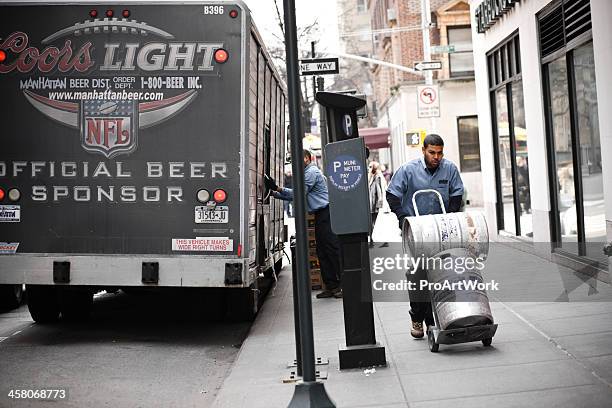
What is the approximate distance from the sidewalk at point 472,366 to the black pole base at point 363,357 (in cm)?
9

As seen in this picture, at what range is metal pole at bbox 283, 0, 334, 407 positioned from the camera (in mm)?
5438

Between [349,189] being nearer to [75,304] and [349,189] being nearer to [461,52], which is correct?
[75,304]

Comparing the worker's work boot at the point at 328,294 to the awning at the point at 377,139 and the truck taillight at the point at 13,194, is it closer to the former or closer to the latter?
the truck taillight at the point at 13,194

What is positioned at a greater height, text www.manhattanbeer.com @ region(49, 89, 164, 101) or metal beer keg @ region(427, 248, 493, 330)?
text www.manhattanbeer.com @ region(49, 89, 164, 101)

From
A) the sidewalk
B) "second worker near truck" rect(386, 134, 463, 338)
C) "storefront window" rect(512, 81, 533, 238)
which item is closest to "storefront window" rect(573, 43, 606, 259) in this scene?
the sidewalk

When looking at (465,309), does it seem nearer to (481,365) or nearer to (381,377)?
(481,365)

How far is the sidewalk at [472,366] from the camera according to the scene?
5.89 m

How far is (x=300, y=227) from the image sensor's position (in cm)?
543

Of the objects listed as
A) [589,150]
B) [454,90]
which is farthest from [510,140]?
[454,90]

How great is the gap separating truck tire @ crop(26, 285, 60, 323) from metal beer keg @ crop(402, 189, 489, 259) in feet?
15.5

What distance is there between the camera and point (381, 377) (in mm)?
6707

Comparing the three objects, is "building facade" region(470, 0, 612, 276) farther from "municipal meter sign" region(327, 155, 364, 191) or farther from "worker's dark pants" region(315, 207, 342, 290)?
"municipal meter sign" region(327, 155, 364, 191)

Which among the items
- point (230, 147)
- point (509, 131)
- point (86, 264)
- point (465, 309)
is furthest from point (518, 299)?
point (509, 131)

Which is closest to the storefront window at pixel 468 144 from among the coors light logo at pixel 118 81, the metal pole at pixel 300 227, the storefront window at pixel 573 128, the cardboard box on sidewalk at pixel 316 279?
the storefront window at pixel 573 128
